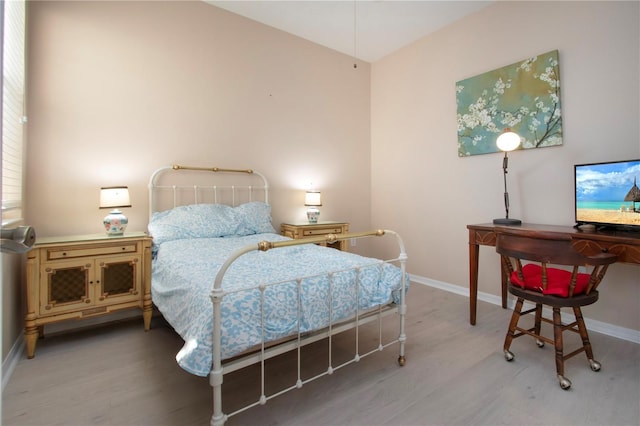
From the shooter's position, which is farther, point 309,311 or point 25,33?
point 25,33

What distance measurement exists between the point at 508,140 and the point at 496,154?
0.31m

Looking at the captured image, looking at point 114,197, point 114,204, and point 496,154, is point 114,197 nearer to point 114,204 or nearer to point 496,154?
point 114,204

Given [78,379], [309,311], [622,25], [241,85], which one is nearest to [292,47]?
[241,85]

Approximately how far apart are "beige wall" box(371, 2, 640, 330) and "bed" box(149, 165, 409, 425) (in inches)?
55.6

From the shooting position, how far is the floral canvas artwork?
107 inches

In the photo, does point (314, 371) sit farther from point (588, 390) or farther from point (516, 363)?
point (588, 390)

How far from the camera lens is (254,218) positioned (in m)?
3.17

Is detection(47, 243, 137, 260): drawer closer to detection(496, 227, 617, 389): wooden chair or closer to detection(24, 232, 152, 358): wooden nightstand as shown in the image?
detection(24, 232, 152, 358): wooden nightstand

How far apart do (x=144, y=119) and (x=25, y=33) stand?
906 millimetres

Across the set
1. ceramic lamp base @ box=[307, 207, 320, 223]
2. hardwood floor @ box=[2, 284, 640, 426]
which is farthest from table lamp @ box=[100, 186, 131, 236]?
ceramic lamp base @ box=[307, 207, 320, 223]

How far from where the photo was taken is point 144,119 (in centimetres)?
289

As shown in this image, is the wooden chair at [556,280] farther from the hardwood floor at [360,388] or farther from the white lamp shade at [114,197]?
the white lamp shade at [114,197]

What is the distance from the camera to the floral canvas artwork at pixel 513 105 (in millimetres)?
2730

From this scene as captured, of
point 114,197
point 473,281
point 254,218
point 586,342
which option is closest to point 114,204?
point 114,197
